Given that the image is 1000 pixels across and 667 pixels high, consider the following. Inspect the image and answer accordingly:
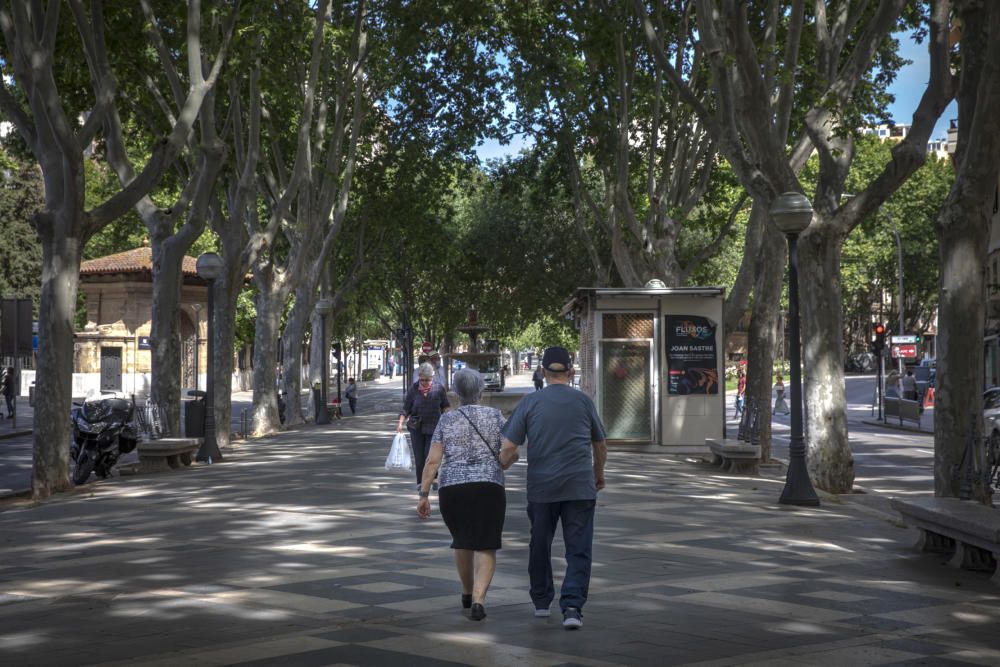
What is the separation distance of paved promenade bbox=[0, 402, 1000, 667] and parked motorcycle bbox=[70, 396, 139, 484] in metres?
3.68

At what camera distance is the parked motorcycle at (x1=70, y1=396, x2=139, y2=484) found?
741 inches

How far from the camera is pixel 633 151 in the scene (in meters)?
32.3

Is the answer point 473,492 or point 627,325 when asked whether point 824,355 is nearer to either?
point 627,325

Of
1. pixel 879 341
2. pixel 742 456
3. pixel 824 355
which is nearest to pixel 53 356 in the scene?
pixel 824 355

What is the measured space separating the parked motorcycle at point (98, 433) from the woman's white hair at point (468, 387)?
1186 centimetres

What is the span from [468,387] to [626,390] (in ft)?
56.2

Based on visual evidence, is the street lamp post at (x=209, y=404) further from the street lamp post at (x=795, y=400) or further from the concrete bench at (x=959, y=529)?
the concrete bench at (x=959, y=529)

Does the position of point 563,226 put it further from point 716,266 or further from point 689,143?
point 689,143

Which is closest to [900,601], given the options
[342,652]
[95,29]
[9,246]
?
[342,652]

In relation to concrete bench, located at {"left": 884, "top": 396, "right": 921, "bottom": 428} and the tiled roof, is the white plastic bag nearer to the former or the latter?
concrete bench, located at {"left": 884, "top": 396, "right": 921, "bottom": 428}

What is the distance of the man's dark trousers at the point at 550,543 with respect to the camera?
758 centimetres

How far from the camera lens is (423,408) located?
1434 cm

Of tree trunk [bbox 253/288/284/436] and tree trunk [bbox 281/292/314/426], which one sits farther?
tree trunk [bbox 281/292/314/426]

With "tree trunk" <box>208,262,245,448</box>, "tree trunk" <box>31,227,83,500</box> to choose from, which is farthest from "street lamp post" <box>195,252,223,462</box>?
"tree trunk" <box>31,227,83,500</box>
